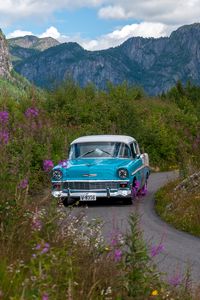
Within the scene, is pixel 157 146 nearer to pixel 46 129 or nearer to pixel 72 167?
pixel 46 129

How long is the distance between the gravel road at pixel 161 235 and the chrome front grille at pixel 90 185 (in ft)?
1.67

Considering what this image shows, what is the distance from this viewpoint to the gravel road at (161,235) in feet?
27.0

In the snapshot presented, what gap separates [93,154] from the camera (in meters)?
16.4

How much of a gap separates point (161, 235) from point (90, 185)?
4459 mm

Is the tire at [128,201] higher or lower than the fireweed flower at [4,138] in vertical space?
lower

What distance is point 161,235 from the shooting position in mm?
11266

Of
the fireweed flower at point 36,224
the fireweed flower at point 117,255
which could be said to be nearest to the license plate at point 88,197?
the fireweed flower at point 36,224

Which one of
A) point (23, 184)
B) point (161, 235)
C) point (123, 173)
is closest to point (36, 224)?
Answer: point (23, 184)

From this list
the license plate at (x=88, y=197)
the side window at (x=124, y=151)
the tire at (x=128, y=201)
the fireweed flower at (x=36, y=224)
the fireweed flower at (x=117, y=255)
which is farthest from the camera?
the side window at (x=124, y=151)

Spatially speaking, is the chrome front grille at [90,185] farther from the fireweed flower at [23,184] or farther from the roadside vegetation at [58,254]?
the fireweed flower at [23,184]

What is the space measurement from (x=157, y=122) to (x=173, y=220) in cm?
2207

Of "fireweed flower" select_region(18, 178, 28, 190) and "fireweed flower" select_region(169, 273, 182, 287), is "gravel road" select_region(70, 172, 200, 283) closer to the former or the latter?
"fireweed flower" select_region(169, 273, 182, 287)

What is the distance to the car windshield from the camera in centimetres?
1641

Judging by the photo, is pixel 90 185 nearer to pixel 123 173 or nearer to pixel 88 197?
pixel 88 197
